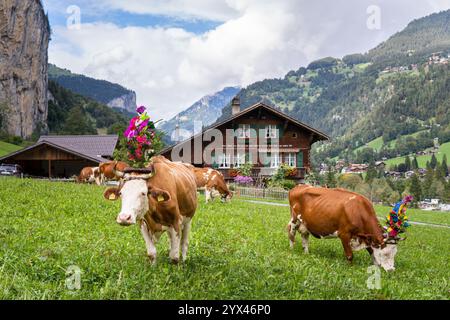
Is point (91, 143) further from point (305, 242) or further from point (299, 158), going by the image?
point (305, 242)

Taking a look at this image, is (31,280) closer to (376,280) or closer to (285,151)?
(376,280)

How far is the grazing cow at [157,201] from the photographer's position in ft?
19.4

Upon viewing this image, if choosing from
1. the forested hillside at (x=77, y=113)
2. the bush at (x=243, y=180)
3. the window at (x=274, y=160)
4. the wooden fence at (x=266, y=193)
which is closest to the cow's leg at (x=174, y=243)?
the wooden fence at (x=266, y=193)

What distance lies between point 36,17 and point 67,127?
3704 cm

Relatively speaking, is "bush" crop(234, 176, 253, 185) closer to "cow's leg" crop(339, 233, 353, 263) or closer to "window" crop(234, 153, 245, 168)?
"window" crop(234, 153, 245, 168)

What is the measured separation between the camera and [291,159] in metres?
50.3

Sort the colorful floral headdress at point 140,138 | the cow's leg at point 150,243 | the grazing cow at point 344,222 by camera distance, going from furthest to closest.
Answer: the grazing cow at point 344,222 → the colorful floral headdress at point 140,138 → the cow's leg at point 150,243

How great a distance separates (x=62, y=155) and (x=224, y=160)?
1722cm

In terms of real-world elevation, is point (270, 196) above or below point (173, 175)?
below

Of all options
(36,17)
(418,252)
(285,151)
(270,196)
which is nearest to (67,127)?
(36,17)

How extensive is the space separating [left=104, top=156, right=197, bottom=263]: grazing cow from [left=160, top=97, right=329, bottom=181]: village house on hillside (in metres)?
40.5

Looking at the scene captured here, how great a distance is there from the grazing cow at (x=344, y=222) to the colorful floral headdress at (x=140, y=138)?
4.91 meters

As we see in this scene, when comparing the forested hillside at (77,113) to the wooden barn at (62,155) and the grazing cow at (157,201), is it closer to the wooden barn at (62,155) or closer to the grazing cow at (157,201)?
the wooden barn at (62,155)

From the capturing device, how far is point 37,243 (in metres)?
8.25
